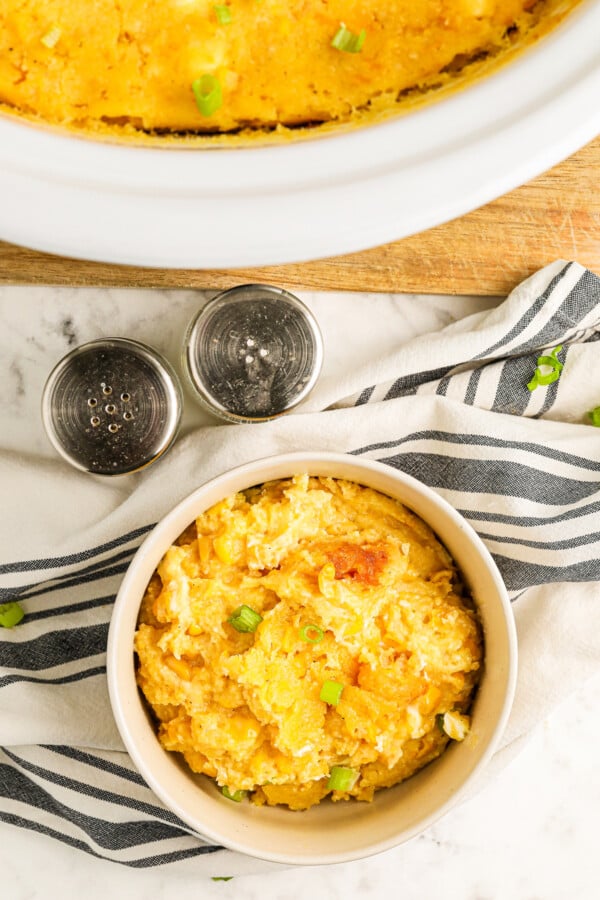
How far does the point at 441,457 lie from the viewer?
5.36 feet

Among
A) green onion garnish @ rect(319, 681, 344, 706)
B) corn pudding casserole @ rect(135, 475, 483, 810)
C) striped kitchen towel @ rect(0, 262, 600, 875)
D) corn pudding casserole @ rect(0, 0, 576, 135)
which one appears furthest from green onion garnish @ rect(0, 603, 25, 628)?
corn pudding casserole @ rect(0, 0, 576, 135)

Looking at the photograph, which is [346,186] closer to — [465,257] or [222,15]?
[222,15]

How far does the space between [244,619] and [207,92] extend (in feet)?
2.40

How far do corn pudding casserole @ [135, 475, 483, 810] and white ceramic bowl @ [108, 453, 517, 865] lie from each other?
3 cm

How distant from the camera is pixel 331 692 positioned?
147 centimetres

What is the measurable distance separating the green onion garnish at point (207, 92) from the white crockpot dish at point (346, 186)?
0.32 ft

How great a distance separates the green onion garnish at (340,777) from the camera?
1505mm

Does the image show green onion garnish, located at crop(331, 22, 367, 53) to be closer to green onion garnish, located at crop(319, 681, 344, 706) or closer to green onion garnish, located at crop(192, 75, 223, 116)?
green onion garnish, located at crop(192, 75, 223, 116)

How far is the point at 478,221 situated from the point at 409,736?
2.73ft

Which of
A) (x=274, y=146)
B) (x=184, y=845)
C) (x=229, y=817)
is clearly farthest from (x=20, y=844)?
(x=274, y=146)

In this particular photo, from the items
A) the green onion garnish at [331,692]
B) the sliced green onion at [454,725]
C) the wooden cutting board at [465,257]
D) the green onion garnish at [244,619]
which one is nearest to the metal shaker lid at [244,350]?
the wooden cutting board at [465,257]

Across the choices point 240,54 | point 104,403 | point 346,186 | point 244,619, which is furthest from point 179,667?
point 240,54

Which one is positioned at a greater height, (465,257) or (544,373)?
(465,257)

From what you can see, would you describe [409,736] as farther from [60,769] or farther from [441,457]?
[60,769]
